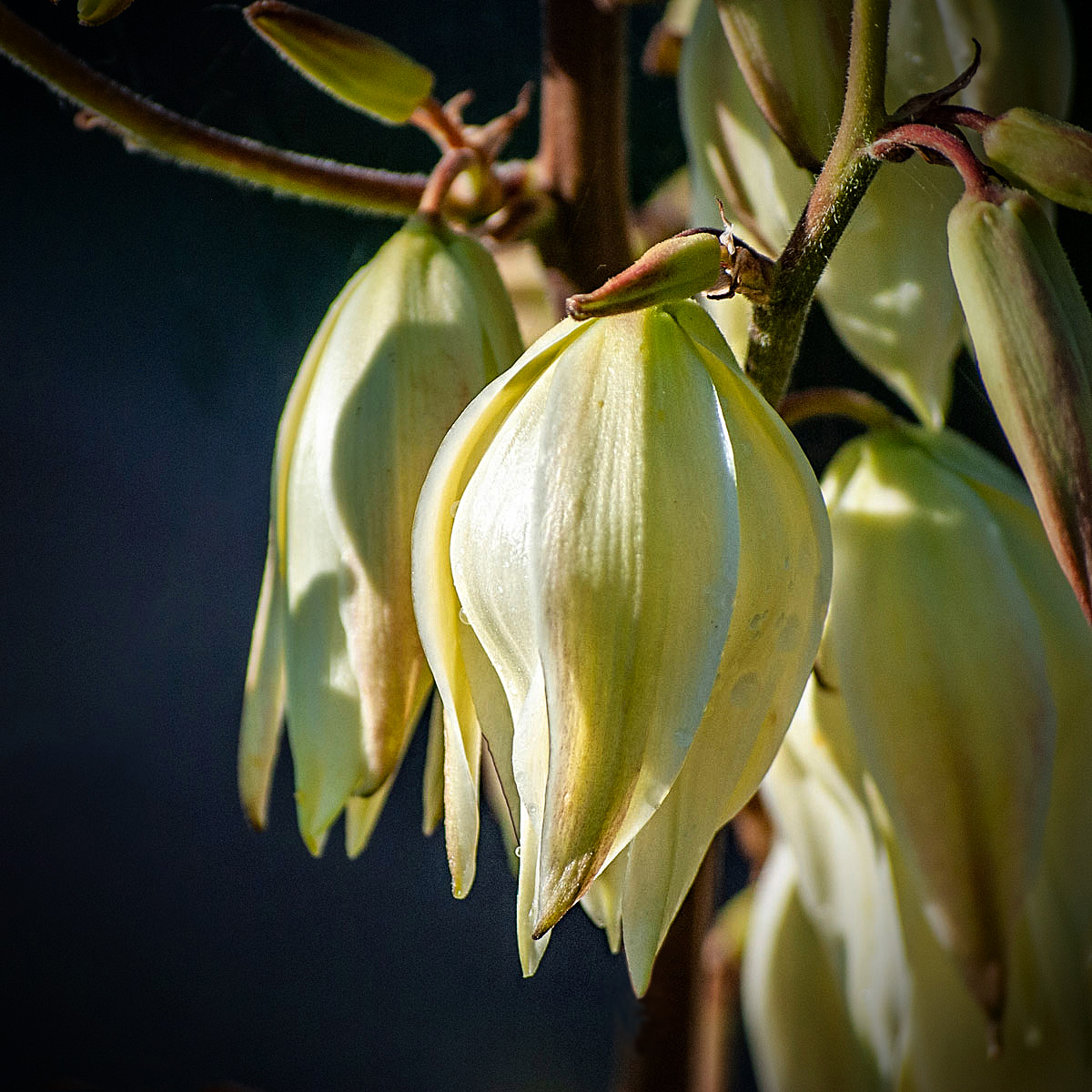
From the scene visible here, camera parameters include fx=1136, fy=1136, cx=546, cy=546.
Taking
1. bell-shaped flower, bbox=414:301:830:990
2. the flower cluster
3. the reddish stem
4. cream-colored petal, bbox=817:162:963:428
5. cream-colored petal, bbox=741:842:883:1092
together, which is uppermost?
the reddish stem

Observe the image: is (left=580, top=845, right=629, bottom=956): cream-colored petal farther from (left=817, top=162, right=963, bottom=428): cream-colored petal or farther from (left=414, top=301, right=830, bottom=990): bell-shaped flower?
(left=817, top=162, right=963, bottom=428): cream-colored petal

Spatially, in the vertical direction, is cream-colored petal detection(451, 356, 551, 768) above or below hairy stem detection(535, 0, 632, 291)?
below

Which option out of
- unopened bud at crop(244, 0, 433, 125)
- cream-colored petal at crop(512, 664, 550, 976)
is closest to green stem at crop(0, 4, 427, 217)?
unopened bud at crop(244, 0, 433, 125)

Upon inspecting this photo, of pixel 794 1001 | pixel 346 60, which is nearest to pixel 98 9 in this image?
pixel 346 60

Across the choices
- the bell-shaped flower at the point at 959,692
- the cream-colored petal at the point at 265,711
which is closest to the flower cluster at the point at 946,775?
the bell-shaped flower at the point at 959,692

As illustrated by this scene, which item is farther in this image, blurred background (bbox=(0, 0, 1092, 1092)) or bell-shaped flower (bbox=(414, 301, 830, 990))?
blurred background (bbox=(0, 0, 1092, 1092))

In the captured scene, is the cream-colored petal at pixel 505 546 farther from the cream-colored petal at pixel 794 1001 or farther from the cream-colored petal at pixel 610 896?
the cream-colored petal at pixel 794 1001

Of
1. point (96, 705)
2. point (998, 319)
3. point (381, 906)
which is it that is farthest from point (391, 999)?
point (998, 319)
